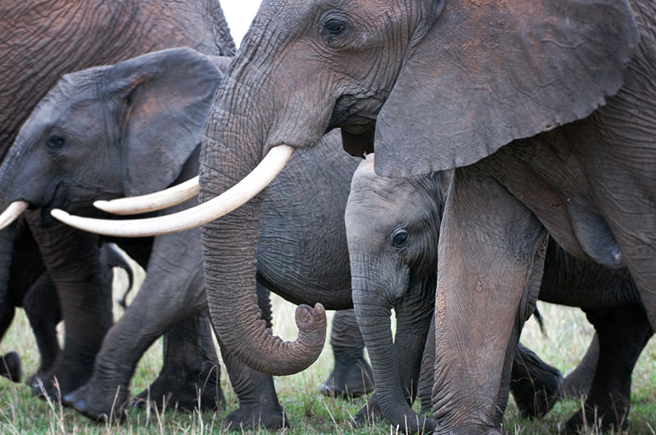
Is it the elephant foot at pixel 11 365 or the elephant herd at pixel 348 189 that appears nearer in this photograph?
the elephant herd at pixel 348 189

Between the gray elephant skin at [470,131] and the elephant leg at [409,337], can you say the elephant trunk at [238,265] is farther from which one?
the elephant leg at [409,337]

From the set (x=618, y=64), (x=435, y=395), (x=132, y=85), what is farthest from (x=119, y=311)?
(x=618, y=64)

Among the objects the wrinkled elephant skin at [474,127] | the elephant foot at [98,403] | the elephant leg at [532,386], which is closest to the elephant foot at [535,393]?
the elephant leg at [532,386]

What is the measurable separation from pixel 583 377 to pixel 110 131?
8.86 feet

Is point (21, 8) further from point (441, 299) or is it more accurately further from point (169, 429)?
point (441, 299)

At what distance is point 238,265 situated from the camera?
3.59 m

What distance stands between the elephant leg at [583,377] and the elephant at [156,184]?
1.36 metres

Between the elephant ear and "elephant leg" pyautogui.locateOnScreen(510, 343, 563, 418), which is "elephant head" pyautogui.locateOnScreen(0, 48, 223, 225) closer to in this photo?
the elephant ear

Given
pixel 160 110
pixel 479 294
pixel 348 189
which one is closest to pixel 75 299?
pixel 160 110

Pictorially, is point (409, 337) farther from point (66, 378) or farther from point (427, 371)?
point (66, 378)

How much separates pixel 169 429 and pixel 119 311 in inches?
240

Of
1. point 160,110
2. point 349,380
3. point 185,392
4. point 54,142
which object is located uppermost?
point 160,110

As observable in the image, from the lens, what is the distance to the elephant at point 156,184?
5.21 metres

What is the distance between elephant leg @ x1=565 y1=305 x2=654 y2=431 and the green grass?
0.39ft
